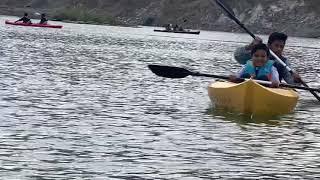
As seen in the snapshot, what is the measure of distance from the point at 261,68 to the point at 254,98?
4.86 feet

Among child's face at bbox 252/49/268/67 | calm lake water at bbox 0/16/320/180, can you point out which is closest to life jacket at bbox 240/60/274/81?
child's face at bbox 252/49/268/67

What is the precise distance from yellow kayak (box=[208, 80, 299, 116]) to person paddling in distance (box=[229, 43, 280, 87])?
0.53m

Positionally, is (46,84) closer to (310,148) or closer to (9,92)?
(9,92)

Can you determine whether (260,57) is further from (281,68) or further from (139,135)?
(139,135)

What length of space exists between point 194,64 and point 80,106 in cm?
2466

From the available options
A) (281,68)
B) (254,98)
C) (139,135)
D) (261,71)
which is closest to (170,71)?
(261,71)

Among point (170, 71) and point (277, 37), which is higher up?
point (277, 37)

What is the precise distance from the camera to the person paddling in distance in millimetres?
21438

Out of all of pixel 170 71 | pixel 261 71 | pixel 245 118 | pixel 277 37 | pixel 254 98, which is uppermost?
pixel 277 37

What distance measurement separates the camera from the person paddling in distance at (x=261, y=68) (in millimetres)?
21438

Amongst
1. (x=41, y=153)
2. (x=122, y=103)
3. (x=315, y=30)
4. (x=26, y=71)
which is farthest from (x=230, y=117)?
(x=315, y=30)

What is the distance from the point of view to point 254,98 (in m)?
20.5

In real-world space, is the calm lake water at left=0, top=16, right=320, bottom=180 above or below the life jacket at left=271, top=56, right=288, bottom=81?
below

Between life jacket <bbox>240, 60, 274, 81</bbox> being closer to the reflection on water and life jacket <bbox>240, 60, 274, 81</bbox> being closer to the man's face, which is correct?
the reflection on water
